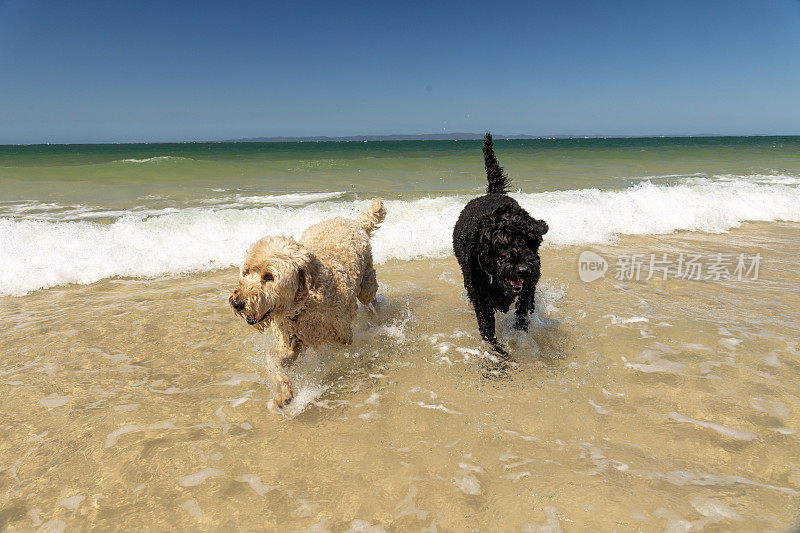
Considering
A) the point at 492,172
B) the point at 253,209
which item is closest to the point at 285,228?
the point at 253,209

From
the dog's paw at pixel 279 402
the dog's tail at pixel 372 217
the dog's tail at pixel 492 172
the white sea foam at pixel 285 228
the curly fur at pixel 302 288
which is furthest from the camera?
the white sea foam at pixel 285 228

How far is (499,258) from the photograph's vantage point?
3912 mm

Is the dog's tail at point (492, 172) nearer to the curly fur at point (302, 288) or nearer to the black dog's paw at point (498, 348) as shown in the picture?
the curly fur at point (302, 288)

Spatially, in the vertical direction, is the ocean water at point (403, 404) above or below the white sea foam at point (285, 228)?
below

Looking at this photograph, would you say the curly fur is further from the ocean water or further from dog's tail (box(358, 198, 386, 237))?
dog's tail (box(358, 198, 386, 237))

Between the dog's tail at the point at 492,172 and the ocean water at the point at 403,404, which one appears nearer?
the ocean water at the point at 403,404

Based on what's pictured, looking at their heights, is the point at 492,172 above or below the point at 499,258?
above

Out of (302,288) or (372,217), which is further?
(372,217)

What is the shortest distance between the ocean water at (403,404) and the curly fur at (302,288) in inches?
13.8

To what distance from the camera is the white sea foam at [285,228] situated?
7066 mm

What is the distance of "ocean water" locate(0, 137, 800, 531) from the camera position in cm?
262

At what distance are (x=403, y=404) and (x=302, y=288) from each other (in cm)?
129

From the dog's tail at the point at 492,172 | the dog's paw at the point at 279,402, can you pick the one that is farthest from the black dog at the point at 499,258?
the dog's paw at the point at 279,402

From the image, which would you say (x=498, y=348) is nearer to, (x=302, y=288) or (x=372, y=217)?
(x=302, y=288)
